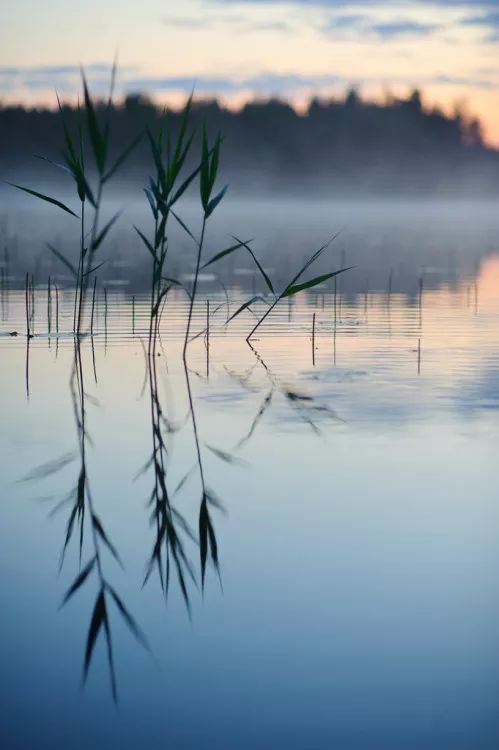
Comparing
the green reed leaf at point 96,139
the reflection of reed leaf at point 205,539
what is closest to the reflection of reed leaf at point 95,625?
the reflection of reed leaf at point 205,539

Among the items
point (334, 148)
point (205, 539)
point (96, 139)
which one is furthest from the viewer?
point (334, 148)

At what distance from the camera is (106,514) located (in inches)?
146

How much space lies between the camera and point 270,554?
129 inches

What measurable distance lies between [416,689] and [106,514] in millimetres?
1488

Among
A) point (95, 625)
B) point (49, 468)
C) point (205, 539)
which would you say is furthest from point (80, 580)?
point (49, 468)

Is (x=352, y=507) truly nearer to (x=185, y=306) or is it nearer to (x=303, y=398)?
(x=303, y=398)

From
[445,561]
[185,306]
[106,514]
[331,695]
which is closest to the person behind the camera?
[331,695]

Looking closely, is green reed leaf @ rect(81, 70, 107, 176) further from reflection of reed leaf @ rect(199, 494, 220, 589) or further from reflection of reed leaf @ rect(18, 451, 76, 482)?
reflection of reed leaf @ rect(199, 494, 220, 589)

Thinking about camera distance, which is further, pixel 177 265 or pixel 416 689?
pixel 177 265

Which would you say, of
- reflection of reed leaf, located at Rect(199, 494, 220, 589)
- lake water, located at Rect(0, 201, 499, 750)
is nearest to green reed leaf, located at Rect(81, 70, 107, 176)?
lake water, located at Rect(0, 201, 499, 750)

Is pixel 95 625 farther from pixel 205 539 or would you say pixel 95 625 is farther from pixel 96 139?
pixel 96 139

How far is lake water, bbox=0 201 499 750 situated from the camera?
2375mm

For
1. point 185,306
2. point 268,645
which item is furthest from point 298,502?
point 185,306

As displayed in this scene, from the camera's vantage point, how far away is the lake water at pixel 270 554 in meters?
2.38
